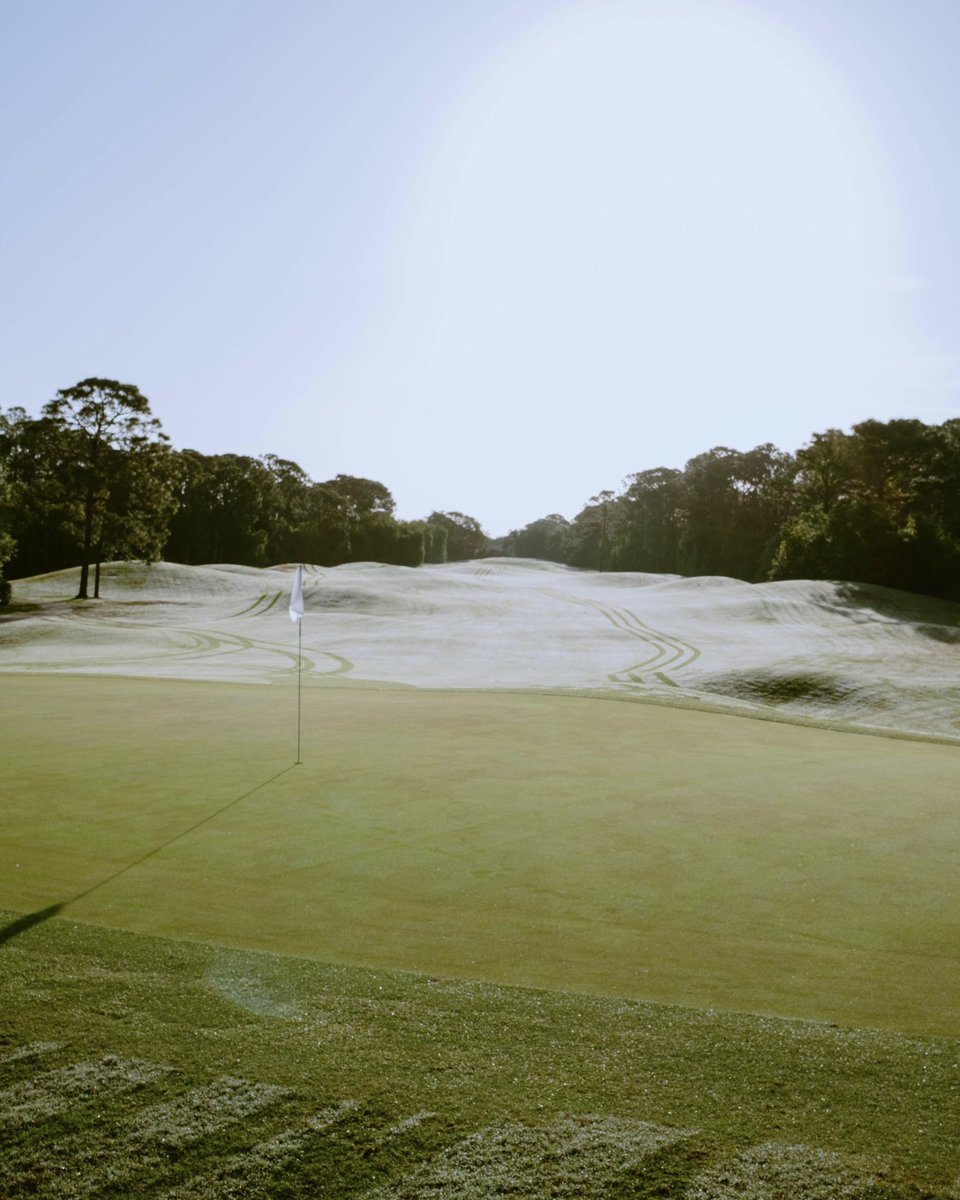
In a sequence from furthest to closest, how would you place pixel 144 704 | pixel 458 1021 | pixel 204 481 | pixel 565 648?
1. pixel 204 481
2. pixel 565 648
3. pixel 144 704
4. pixel 458 1021

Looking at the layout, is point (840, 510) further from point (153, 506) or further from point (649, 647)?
point (153, 506)

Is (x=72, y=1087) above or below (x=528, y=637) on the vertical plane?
above

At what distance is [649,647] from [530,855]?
3143cm

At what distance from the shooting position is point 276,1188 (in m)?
3.14

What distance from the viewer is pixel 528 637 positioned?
3988cm

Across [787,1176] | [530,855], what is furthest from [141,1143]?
[530,855]

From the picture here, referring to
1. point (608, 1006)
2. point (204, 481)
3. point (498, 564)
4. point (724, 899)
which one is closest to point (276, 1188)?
point (608, 1006)

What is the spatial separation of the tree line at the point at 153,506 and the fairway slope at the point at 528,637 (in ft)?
13.5

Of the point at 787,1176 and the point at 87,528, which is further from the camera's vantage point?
the point at 87,528

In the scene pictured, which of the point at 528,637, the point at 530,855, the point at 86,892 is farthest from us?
the point at 528,637

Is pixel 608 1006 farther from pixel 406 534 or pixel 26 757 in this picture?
pixel 406 534

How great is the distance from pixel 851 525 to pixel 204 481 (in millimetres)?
51253

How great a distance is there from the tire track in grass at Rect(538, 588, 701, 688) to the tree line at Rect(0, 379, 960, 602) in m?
16.8

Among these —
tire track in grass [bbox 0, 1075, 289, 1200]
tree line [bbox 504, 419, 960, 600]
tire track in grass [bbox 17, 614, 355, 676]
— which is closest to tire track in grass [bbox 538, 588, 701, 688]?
tire track in grass [bbox 17, 614, 355, 676]
